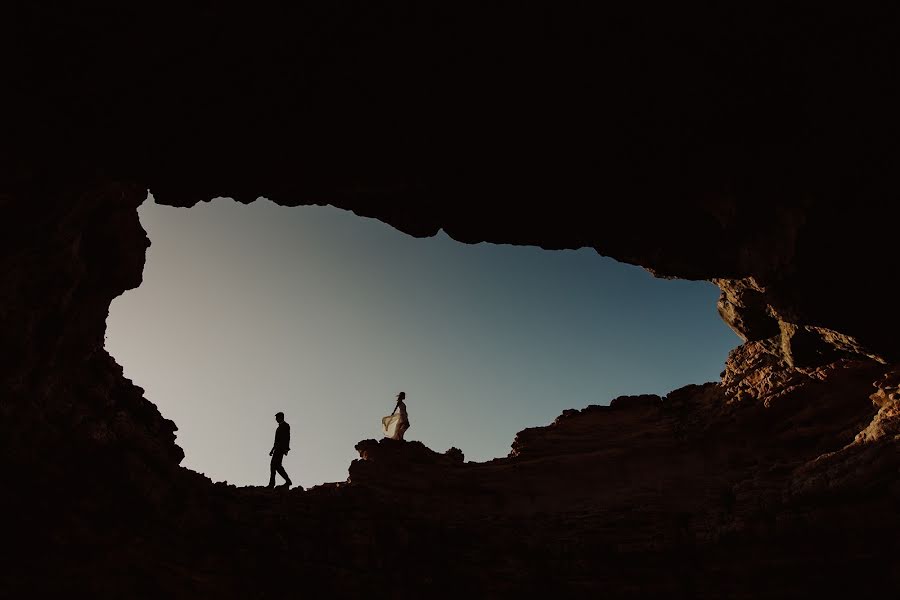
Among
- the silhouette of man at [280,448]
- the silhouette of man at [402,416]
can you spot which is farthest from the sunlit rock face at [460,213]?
the silhouette of man at [402,416]

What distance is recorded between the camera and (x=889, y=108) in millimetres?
10711

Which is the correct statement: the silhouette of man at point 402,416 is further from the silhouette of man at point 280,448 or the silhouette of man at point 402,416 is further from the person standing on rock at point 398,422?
the silhouette of man at point 280,448

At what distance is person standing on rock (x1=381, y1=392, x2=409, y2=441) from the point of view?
24.0 m

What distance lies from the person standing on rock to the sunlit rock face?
734 centimetres

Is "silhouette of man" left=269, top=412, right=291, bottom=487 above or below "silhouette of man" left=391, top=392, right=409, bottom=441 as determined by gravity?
below

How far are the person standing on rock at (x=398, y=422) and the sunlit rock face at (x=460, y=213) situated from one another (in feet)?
24.1

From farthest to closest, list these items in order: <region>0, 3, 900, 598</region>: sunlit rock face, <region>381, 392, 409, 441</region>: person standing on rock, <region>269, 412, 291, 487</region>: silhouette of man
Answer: <region>381, 392, 409, 441</region>: person standing on rock → <region>269, 412, 291, 487</region>: silhouette of man → <region>0, 3, 900, 598</region>: sunlit rock face

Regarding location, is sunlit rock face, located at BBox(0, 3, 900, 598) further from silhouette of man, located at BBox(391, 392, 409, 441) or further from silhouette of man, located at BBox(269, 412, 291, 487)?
silhouette of man, located at BBox(391, 392, 409, 441)

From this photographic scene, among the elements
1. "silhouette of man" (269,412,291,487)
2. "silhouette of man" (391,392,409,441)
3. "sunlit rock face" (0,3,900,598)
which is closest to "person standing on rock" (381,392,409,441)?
"silhouette of man" (391,392,409,441)

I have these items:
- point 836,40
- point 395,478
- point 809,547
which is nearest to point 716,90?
point 836,40

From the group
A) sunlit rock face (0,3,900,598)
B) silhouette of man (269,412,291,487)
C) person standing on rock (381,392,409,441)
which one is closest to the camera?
sunlit rock face (0,3,900,598)

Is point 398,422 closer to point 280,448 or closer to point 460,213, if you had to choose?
point 280,448

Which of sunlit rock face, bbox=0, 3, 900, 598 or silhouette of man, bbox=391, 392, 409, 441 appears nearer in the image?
sunlit rock face, bbox=0, 3, 900, 598

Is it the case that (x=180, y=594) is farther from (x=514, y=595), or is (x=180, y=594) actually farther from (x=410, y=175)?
(x=410, y=175)
